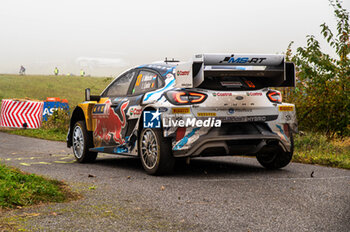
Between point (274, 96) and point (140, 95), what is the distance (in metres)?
2.01

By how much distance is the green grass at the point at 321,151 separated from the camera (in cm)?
886

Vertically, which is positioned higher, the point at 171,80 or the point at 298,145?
the point at 171,80

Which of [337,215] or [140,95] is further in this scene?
[140,95]

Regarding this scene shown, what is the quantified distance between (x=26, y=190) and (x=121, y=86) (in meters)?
3.62

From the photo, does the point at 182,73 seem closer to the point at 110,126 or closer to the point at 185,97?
the point at 185,97

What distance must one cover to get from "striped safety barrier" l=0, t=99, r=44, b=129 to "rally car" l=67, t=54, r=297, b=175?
1349 centimetres

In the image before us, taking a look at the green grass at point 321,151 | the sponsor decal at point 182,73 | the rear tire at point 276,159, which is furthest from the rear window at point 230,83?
the green grass at point 321,151

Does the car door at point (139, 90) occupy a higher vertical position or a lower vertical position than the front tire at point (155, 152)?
higher

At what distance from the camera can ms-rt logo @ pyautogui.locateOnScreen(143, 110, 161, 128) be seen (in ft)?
23.4

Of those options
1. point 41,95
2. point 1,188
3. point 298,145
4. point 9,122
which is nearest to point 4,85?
point 41,95

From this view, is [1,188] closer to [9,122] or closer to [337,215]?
[337,215]

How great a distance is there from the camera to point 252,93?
24.1 ft

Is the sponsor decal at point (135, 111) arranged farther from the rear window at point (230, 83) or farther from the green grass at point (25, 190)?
the green grass at point (25, 190)

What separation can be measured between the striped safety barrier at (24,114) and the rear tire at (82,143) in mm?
11402
